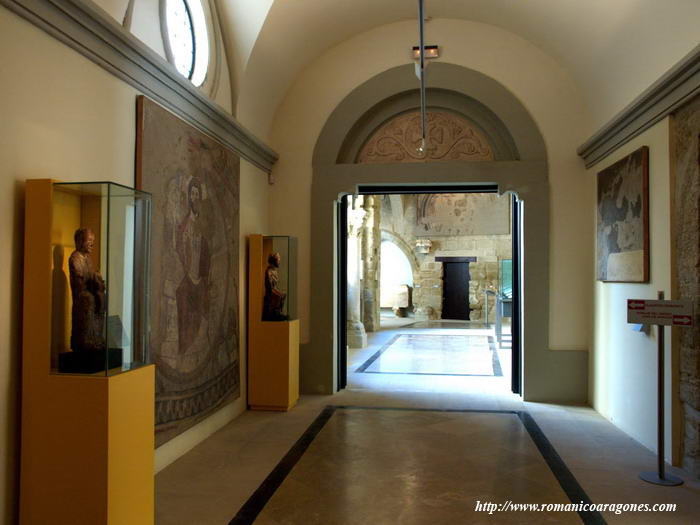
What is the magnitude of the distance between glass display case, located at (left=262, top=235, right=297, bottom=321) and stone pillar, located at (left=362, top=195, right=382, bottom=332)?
901 cm

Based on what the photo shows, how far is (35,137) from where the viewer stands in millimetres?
3652

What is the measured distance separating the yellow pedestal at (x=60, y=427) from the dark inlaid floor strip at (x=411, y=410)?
3.27ft

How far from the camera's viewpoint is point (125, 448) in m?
3.52

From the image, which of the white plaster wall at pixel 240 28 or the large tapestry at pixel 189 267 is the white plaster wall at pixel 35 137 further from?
the white plaster wall at pixel 240 28

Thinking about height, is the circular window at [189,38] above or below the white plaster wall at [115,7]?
above

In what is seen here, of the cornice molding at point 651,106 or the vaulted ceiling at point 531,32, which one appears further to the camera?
the vaulted ceiling at point 531,32

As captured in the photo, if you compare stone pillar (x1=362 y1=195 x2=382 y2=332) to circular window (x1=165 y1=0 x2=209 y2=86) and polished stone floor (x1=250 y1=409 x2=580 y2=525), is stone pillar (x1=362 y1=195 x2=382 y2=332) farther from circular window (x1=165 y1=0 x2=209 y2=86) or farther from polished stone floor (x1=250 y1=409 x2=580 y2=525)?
polished stone floor (x1=250 y1=409 x2=580 y2=525)

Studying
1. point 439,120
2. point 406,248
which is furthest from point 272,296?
point 406,248

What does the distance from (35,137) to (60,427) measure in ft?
5.97

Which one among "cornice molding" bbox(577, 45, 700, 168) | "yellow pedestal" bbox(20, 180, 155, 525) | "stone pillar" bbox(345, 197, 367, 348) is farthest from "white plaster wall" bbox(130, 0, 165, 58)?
"stone pillar" bbox(345, 197, 367, 348)

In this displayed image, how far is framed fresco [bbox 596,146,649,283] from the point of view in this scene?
591 cm

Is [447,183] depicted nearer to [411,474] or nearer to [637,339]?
[637,339]

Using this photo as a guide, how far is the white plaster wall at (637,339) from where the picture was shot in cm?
550

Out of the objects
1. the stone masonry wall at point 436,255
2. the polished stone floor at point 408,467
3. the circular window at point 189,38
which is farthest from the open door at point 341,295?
the stone masonry wall at point 436,255
